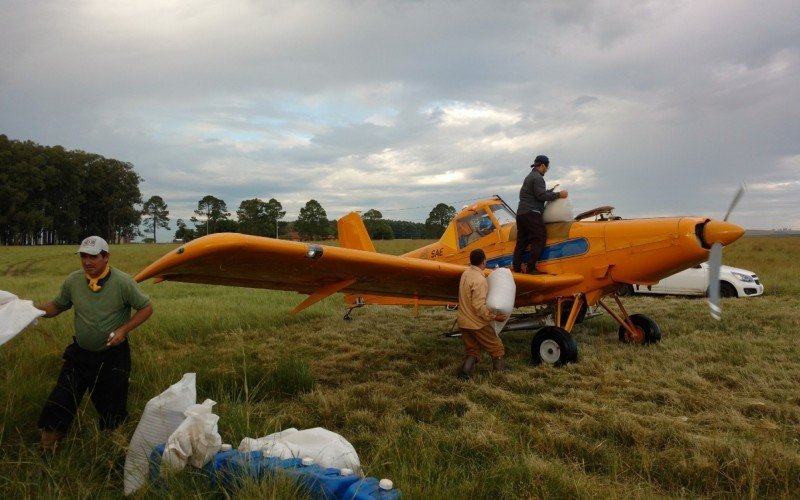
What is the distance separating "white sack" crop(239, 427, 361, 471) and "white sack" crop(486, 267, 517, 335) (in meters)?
2.78

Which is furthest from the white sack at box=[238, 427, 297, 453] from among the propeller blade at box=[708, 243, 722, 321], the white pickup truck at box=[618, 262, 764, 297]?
the white pickup truck at box=[618, 262, 764, 297]

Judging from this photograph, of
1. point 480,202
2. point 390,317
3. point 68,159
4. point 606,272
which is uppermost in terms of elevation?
point 68,159

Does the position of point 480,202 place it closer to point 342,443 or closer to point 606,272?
point 606,272

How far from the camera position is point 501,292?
16.8 feet

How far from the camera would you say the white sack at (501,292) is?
506 centimetres

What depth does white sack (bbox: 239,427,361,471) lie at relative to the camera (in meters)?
2.51

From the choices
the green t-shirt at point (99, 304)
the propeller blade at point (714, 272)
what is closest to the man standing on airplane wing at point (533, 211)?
the propeller blade at point (714, 272)

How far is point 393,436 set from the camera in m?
3.28

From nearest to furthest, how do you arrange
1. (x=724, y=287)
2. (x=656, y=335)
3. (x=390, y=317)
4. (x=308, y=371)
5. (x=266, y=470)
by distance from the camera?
(x=266, y=470) → (x=308, y=371) → (x=656, y=335) → (x=390, y=317) → (x=724, y=287)

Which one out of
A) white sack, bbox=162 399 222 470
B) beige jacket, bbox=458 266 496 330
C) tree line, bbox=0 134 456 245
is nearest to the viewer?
white sack, bbox=162 399 222 470

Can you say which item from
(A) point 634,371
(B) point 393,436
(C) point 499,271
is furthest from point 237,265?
(A) point 634,371

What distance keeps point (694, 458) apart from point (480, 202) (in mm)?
4757

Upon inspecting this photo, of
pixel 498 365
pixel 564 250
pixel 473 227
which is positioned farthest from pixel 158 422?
pixel 473 227

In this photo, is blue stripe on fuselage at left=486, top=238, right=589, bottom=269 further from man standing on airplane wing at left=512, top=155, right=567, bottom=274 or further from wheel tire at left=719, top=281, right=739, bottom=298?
wheel tire at left=719, top=281, right=739, bottom=298
